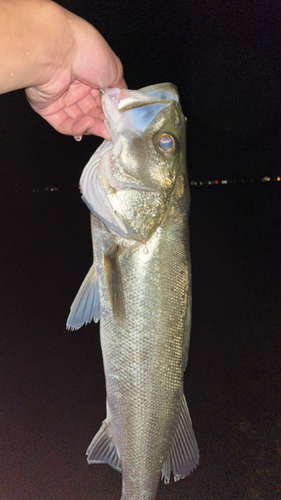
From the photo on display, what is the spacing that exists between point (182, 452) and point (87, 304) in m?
0.66

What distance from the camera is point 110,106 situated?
3.39ft

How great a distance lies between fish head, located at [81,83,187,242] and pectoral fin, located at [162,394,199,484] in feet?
2.33

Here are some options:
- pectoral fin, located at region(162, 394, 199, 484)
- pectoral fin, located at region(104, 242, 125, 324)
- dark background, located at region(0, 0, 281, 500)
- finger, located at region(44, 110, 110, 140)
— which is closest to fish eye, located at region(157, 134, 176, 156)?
finger, located at region(44, 110, 110, 140)

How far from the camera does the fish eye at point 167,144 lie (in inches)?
42.0

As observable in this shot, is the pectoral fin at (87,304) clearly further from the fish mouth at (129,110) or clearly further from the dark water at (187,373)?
the dark water at (187,373)

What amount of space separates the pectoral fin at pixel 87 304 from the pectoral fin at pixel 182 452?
1.55 ft

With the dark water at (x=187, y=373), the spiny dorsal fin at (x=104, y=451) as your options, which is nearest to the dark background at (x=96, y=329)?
the dark water at (x=187, y=373)

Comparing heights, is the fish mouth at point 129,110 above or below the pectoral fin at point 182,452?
above

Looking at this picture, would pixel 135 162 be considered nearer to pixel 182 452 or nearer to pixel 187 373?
pixel 182 452

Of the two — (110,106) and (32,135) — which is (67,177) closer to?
(32,135)

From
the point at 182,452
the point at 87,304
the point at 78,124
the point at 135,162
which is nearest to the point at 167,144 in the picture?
the point at 135,162

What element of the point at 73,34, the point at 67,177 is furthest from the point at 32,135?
the point at 73,34

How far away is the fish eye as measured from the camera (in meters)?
1.07

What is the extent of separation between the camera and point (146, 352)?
1107 mm
